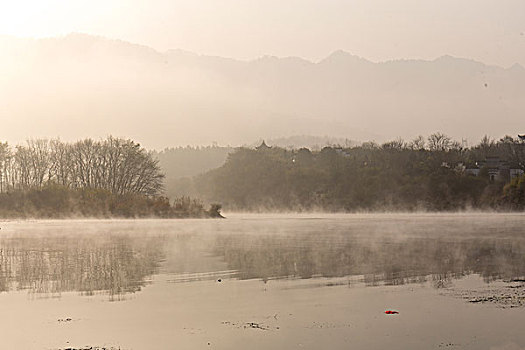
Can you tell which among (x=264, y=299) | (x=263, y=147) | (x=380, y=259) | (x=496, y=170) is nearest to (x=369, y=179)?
(x=496, y=170)

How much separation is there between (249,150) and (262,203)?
1766 centimetres

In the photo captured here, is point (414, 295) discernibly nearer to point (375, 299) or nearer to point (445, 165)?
point (375, 299)

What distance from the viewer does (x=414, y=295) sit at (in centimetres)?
1442

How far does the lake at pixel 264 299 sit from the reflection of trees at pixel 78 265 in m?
0.06

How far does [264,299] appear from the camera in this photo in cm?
1410

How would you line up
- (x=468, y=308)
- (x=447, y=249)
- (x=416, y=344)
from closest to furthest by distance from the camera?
1. (x=416, y=344)
2. (x=468, y=308)
3. (x=447, y=249)

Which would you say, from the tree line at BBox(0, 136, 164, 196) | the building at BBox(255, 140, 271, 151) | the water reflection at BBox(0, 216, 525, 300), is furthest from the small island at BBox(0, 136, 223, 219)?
the building at BBox(255, 140, 271, 151)

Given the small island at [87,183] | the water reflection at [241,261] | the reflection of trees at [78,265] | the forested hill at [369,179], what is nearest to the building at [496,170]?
the forested hill at [369,179]

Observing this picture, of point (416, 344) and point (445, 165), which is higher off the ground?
point (445, 165)

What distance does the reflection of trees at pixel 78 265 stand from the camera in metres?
16.3

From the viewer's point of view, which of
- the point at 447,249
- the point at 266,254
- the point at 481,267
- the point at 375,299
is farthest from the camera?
the point at 447,249

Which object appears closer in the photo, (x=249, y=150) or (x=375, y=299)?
(x=375, y=299)

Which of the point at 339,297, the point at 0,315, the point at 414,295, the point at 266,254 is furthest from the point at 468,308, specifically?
the point at 266,254

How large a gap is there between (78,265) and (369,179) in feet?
320
